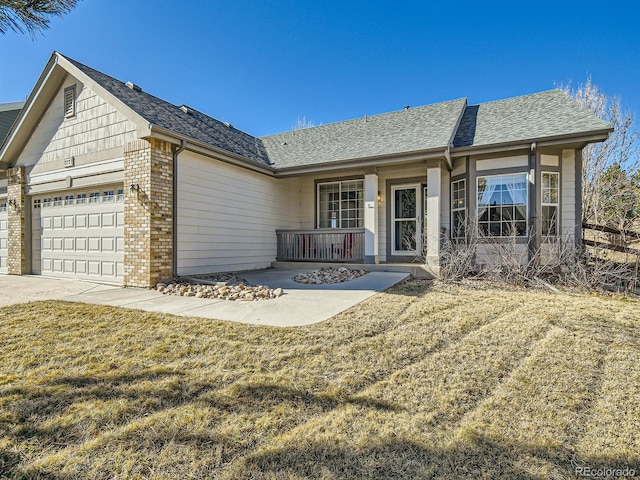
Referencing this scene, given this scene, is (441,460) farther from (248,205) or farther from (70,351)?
(248,205)

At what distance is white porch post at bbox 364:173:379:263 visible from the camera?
9312mm

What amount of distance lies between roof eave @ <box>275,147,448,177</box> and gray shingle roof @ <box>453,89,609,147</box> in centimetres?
115

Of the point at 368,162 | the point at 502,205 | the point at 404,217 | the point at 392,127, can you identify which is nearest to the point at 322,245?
the point at 404,217

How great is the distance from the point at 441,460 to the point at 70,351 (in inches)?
150

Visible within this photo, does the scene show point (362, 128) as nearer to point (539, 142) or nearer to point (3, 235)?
point (539, 142)

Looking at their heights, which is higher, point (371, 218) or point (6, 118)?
point (6, 118)

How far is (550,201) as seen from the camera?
27.9 ft

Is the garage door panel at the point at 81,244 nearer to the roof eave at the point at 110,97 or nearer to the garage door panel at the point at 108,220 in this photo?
the garage door panel at the point at 108,220

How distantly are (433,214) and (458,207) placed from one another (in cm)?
121

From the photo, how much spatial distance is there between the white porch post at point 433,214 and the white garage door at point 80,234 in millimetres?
7538

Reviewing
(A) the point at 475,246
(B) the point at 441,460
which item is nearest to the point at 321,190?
(A) the point at 475,246

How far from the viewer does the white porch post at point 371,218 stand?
931 centimetres

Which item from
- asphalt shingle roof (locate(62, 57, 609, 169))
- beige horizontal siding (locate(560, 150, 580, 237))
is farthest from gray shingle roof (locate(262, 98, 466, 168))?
beige horizontal siding (locate(560, 150, 580, 237))

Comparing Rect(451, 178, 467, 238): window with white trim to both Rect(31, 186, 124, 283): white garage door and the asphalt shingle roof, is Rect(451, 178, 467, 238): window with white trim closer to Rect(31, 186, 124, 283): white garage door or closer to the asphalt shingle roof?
the asphalt shingle roof
